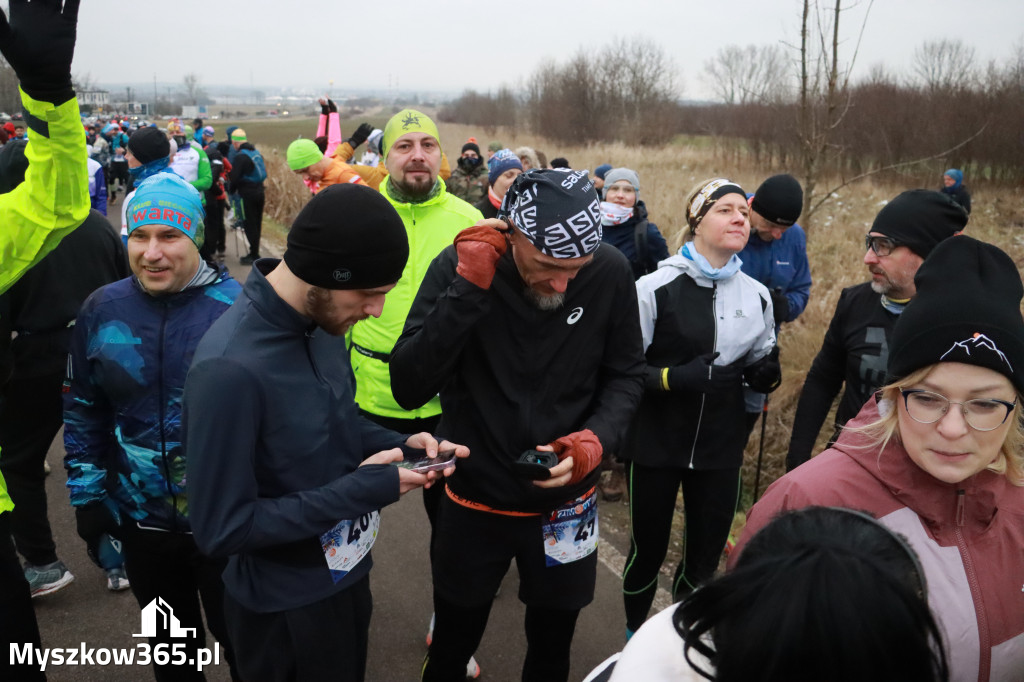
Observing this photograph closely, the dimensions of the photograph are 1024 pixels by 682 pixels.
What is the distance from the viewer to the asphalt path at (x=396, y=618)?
10.7 ft

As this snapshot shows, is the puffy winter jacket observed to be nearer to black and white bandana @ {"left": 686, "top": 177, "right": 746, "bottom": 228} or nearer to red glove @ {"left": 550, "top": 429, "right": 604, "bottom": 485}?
red glove @ {"left": 550, "top": 429, "right": 604, "bottom": 485}

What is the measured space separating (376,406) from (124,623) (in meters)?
1.66

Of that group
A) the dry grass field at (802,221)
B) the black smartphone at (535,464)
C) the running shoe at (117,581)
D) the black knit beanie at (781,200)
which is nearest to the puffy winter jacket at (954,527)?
the black smartphone at (535,464)

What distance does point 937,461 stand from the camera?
1649 mm

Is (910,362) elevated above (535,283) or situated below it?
below

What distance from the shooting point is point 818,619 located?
0.90m

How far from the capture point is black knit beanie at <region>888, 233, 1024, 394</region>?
5.30 ft

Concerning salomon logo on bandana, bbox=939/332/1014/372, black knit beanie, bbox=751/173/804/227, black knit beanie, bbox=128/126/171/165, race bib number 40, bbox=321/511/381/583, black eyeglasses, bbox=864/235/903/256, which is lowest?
race bib number 40, bbox=321/511/381/583

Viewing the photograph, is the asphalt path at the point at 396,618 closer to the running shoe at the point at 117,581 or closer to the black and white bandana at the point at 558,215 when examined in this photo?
the running shoe at the point at 117,581

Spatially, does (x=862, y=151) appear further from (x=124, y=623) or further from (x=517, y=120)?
(x=517, y=120)

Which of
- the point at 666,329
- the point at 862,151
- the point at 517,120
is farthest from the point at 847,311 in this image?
the point at 517,120

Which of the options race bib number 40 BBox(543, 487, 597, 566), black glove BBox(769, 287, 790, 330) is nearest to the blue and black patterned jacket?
race bib number 40 BBox(543, 487, 597, 566)

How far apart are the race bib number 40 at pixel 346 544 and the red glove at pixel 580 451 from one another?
64 centimetres

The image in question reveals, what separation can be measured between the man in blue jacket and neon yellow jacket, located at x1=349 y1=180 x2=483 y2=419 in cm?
184
